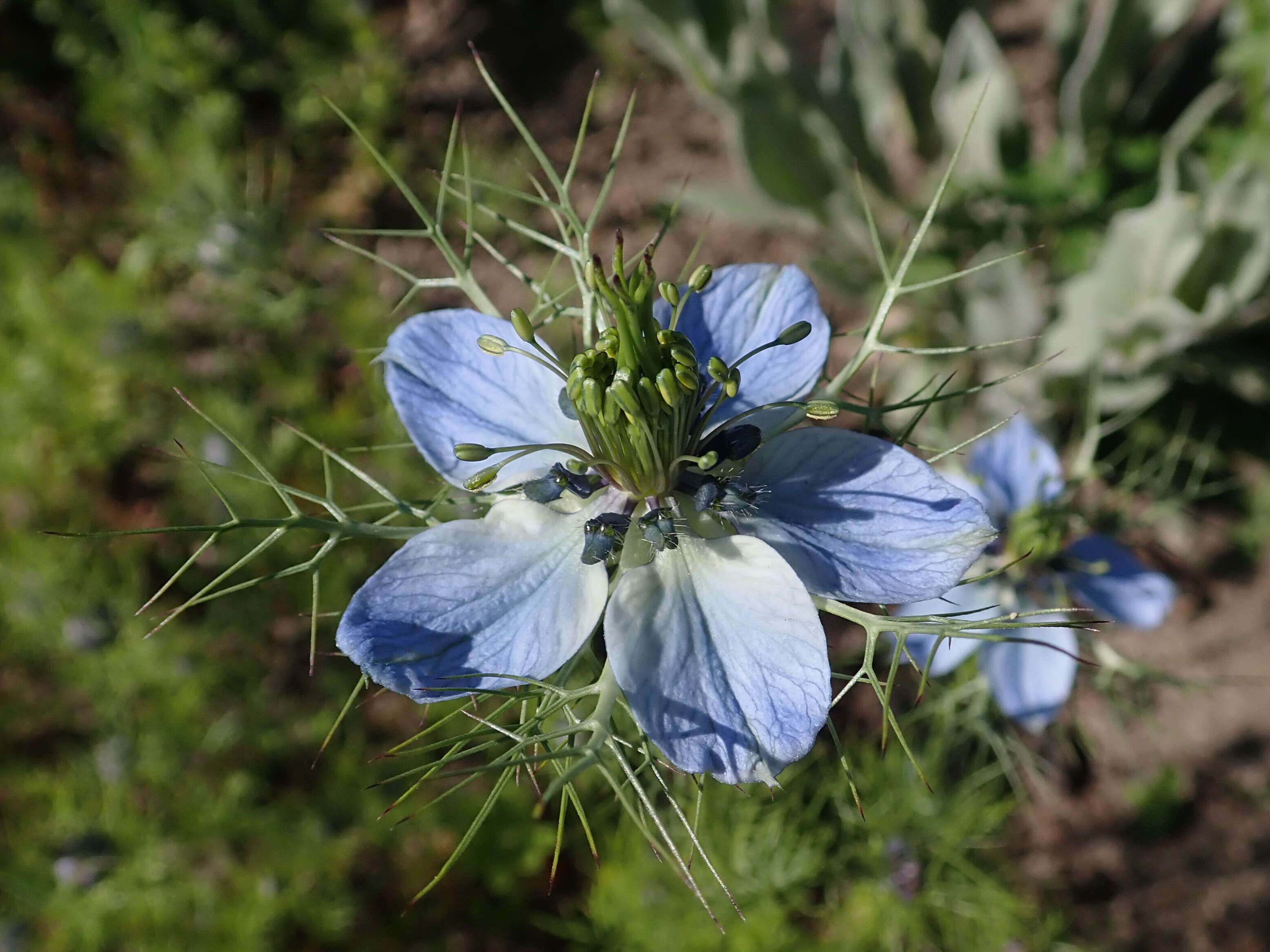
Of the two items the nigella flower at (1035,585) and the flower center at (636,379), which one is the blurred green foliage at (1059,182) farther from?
the flower center at (636,379)

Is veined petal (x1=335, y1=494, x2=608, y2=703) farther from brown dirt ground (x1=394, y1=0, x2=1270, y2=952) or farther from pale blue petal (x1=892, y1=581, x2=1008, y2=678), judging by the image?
brown dirt ground (x1=394, y1=0, x2=1270, y2=952)

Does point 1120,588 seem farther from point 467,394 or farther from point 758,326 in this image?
point 467,394

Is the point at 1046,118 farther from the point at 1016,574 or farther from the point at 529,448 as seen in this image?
the point at 529,448

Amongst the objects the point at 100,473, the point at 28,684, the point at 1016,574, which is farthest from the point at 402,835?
the point at 1016,574

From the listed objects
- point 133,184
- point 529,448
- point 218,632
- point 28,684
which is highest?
point 529,448

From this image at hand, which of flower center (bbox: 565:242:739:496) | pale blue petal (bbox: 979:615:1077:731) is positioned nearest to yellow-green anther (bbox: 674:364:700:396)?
flower center (bbox: 565:242:739:496)

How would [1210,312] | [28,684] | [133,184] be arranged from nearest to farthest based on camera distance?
[1210,312]
[28,684]
[133,184]
